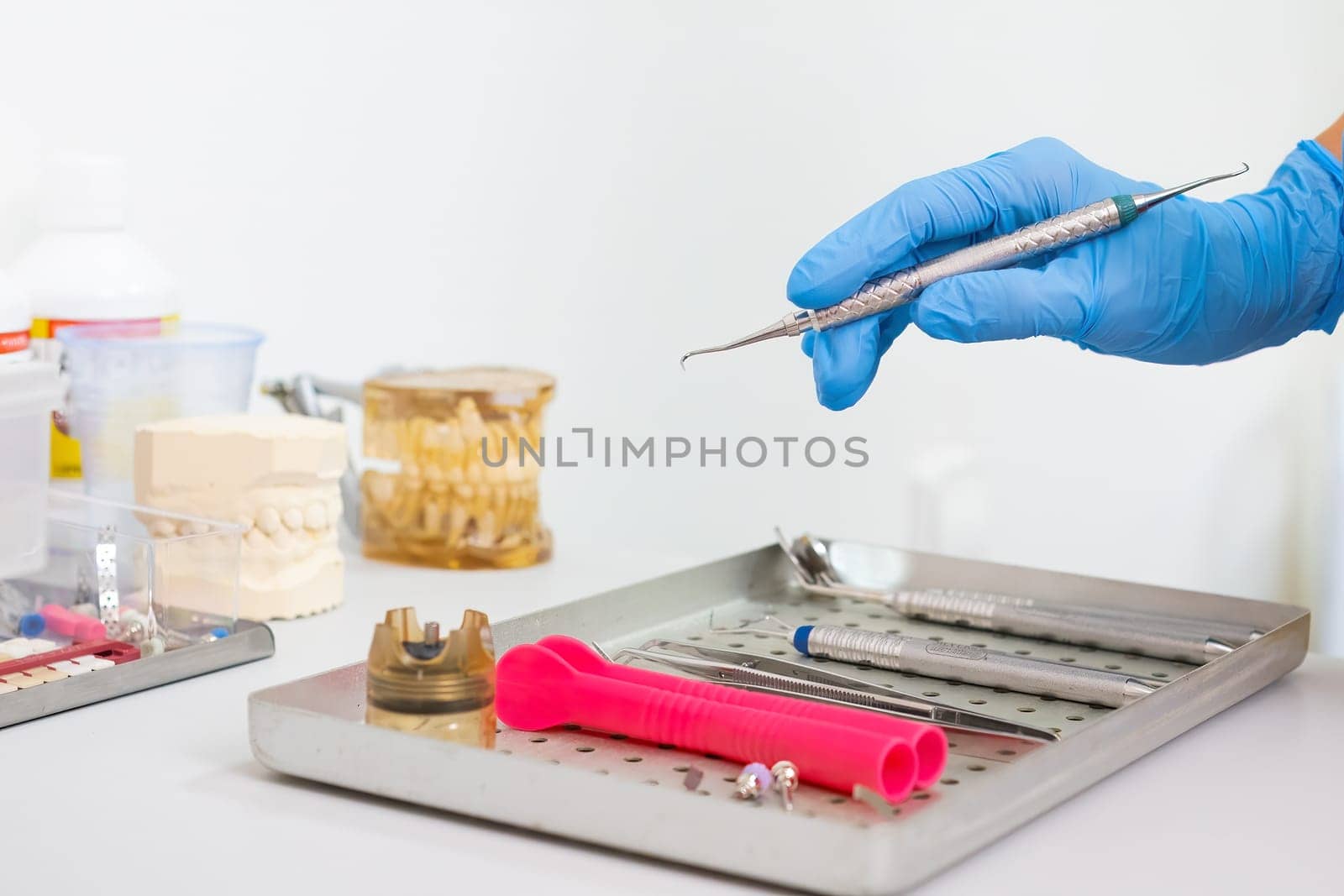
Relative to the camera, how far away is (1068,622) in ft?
3.34

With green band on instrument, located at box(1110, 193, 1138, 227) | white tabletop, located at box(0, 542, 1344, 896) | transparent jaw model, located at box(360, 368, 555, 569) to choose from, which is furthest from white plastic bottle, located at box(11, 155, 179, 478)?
green band on instrument, located at box(1110, 193, 1138, 227)

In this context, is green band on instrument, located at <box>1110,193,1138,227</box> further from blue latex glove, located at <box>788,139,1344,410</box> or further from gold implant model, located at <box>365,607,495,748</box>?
gold implant model, located at <box>365,607,495,748</box>

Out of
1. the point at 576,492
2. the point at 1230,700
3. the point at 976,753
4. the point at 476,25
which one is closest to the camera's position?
the point at 976,753

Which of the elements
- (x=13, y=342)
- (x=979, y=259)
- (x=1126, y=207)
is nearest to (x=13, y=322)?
(x=13, y=342)

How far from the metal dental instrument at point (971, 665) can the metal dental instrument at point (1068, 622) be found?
64 mm

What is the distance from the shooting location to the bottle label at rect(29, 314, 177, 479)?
3.93 feet

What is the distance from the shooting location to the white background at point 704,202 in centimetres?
149

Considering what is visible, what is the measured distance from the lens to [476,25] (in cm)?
189

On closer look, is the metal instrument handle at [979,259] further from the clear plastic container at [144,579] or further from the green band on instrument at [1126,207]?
the clear plastic container at [144,579]

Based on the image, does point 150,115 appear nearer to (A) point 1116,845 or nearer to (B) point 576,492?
(B) point 576,492

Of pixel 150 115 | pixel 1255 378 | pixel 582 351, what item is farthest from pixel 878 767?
pixel 582 351

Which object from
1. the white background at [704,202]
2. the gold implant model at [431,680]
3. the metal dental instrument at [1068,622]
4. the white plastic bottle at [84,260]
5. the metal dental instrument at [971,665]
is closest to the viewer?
the gold implant model at [431,680]

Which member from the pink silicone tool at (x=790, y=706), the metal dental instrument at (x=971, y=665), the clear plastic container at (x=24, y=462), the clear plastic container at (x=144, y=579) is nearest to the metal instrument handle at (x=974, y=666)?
the metal dental instrument at (x=971, y=665)

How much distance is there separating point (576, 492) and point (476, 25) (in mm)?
650
